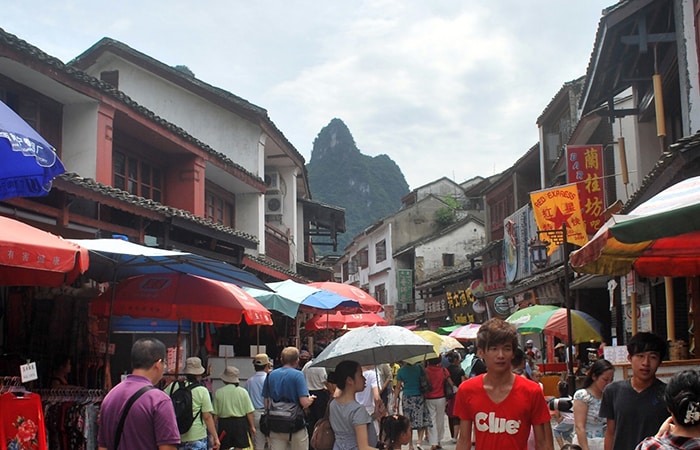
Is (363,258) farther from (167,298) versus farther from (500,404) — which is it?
(500,404)

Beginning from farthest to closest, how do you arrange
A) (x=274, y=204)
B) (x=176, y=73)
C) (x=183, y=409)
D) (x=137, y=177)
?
1. (x=274, y=204)
2. (x=176, y=73)
3. (x=137, y=177)
4. (x=183, y=409)

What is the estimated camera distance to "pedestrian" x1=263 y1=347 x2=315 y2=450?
902cm

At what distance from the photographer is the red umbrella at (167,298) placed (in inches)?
344

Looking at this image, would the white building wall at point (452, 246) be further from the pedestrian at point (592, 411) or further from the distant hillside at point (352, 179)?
the distant hillside at point (352, 179)

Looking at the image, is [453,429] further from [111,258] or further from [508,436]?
[508,436]

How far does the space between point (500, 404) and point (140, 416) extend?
2405 mm

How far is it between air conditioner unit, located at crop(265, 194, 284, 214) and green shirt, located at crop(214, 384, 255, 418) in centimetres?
1824

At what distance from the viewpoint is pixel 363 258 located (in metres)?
64.8

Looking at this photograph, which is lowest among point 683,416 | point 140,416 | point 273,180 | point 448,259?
point 140,416

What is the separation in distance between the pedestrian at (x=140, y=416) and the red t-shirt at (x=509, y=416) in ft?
6.77

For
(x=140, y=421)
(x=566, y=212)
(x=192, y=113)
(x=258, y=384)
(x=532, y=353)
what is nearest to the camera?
(x=140, y=421)

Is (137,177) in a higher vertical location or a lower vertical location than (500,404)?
higher

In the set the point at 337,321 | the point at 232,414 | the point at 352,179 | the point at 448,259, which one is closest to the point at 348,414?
the point at 232,414

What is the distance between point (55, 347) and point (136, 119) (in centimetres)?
634
